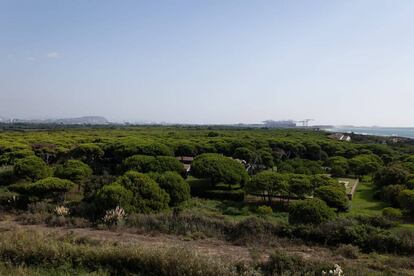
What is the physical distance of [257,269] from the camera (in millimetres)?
8172

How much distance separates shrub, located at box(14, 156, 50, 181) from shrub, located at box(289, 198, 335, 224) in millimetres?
14015

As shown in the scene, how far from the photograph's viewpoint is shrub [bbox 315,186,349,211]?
19.3 metres

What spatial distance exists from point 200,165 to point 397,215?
11.2 m

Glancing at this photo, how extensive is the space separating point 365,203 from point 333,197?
4937 millimetres

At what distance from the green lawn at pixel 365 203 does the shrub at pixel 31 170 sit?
17.1 metres

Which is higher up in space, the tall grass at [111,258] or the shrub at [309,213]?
the tall grass at [111,258]

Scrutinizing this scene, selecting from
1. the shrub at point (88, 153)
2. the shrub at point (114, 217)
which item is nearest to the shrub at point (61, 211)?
the shrub at point (114, 217)

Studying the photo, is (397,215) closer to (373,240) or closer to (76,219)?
(373,240)

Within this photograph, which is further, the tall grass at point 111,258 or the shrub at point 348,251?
the shrub at point 348,251

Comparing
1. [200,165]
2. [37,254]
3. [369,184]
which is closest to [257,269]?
[37,254]

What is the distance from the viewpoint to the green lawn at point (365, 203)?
68.4 ft

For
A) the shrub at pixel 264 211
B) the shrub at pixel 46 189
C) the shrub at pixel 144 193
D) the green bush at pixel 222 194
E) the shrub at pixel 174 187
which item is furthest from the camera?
the green bush at pixel 222 194

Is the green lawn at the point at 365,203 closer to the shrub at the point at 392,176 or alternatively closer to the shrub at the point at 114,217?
the shrub at the point at 392,176

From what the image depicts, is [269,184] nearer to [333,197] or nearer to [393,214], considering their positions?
[333,197]
